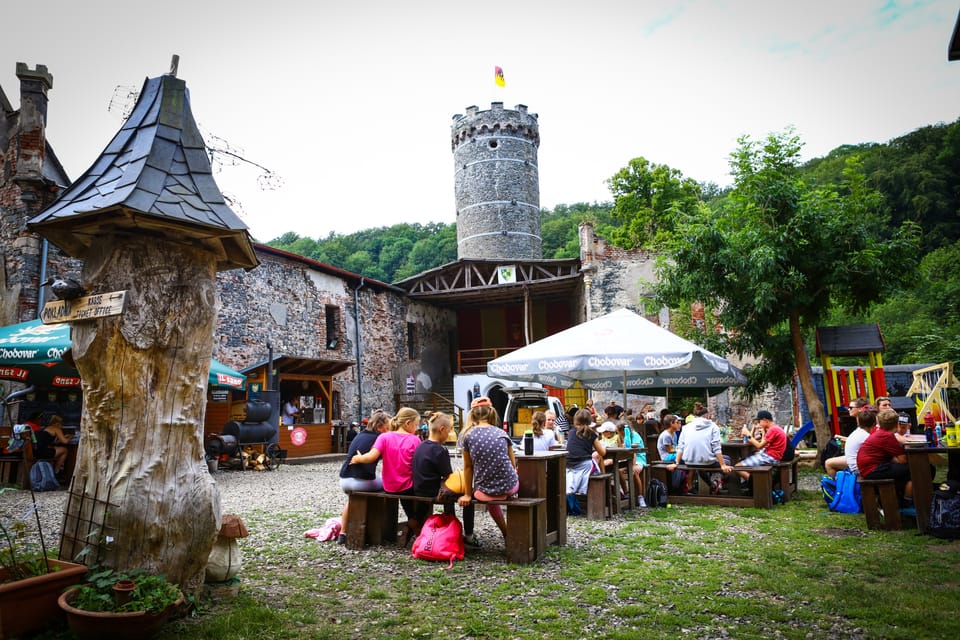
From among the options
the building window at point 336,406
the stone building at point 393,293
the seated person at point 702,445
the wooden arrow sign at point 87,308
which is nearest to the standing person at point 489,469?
the wooden arrow sign at point 87,308

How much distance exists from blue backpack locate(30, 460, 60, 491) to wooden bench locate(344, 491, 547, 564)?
6.27 meters

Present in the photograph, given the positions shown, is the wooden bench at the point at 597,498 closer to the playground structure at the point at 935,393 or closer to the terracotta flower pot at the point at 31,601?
the terracotta flower pot at the point at 31,601

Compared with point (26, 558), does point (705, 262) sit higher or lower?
higher

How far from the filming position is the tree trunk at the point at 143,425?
3.38m

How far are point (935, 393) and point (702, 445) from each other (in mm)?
7806

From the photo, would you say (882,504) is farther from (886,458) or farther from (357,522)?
(357,522)

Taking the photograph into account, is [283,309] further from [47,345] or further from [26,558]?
[26,558]

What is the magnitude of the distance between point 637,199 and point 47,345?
87.1 ft

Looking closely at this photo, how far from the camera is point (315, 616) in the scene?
355 cm

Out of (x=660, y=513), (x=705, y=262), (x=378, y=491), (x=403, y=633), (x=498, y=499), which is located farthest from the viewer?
(x=705, y=262)

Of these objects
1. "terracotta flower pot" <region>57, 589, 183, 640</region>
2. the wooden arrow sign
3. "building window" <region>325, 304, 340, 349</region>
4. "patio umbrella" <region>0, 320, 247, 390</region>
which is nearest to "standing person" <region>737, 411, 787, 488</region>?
"terracotta flower pot" <region>57, 589, 183, 640</region>

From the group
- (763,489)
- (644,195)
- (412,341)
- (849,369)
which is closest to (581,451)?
(763,489)

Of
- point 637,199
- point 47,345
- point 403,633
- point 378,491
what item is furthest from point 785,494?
point 637,199

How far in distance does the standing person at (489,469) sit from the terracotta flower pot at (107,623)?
7.79ft
